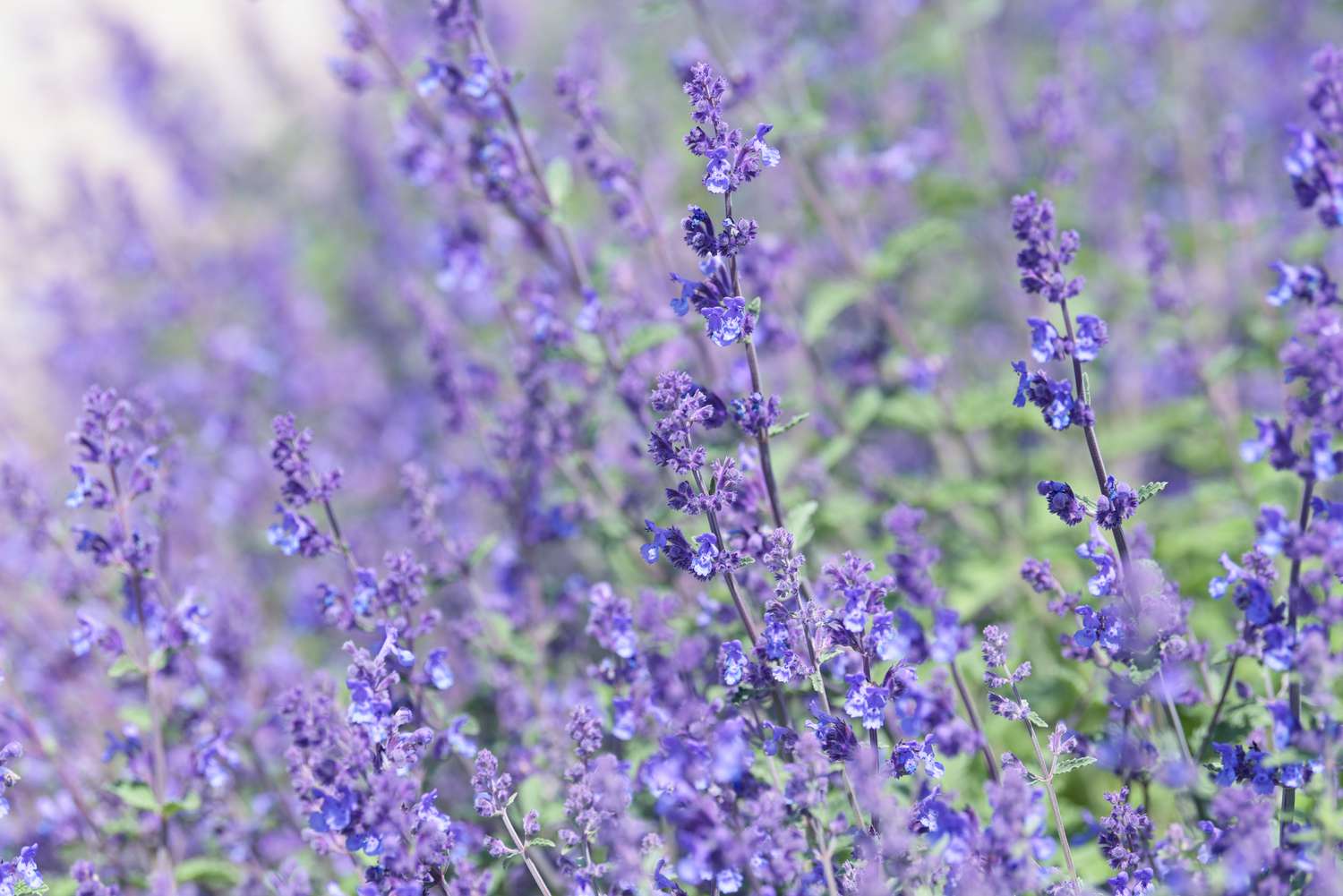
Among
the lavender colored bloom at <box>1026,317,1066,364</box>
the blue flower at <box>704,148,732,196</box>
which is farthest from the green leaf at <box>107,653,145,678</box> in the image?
the lavender colored bloom at <box>1026,317,1066,364</box>

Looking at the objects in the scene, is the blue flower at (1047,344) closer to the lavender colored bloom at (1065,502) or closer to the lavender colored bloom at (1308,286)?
the lavender colored bloom at (1065,502)

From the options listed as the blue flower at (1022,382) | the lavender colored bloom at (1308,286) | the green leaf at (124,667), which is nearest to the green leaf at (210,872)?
the green leaf at (124,667)

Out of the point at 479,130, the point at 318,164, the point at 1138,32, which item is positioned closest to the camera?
the point at 479,130

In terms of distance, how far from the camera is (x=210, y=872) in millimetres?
5492

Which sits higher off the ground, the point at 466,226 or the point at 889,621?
the point at 466,226

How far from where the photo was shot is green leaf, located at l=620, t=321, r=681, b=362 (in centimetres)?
583

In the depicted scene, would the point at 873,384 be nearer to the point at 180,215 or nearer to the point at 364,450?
the point at 364,450

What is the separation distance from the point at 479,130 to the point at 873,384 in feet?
9.44

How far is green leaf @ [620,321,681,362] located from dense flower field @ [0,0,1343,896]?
0.03 metres

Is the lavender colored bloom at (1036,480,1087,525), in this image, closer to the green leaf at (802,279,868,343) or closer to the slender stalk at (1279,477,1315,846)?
the slender stalk at (1279,477,1315,846)

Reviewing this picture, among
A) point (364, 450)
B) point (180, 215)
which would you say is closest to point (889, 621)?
point (364, 450)

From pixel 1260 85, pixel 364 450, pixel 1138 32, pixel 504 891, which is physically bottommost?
pixel 504 891

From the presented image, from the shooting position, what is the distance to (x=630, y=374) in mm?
6047

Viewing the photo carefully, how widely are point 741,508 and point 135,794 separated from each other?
3068 mm
